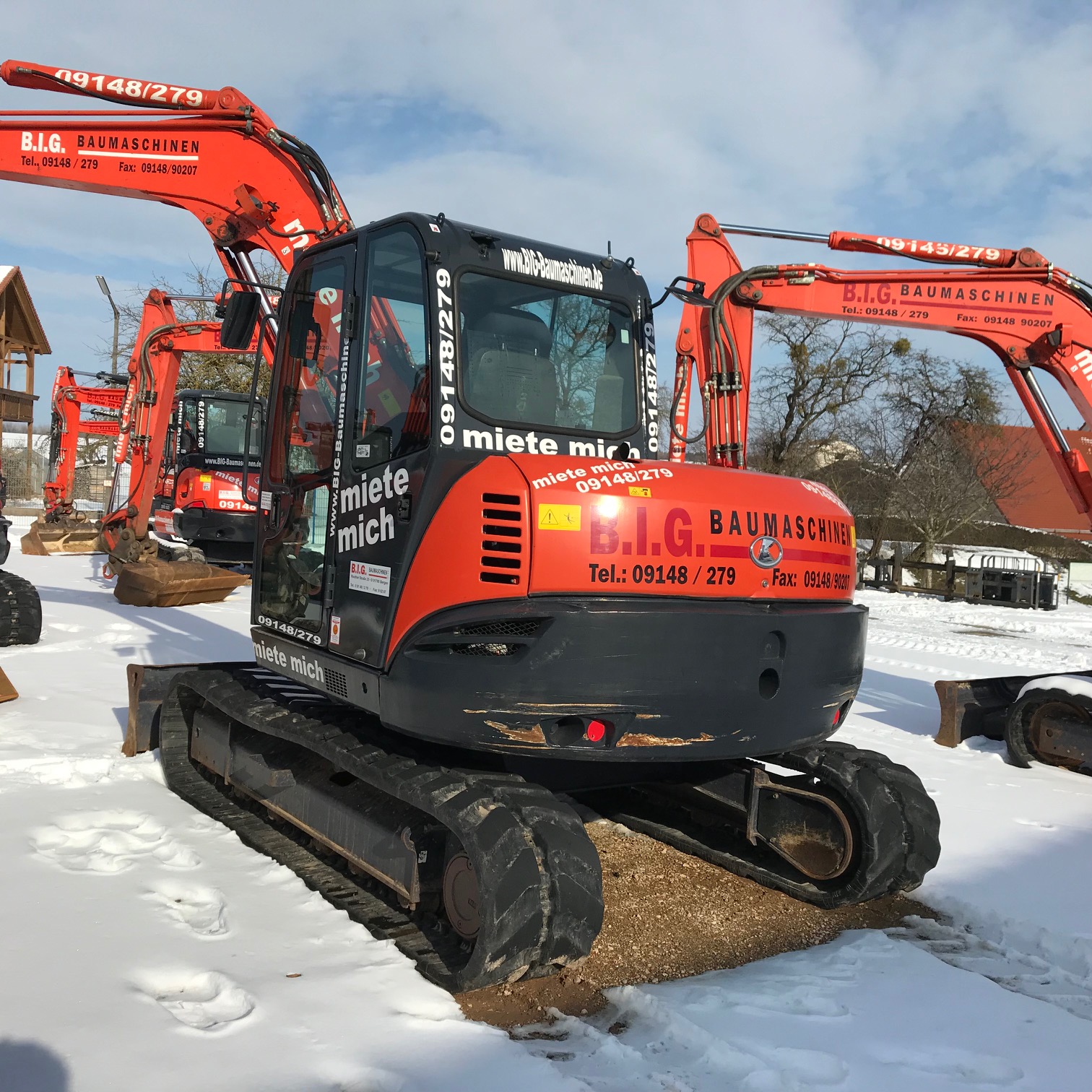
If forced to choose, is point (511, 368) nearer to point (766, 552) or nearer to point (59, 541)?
point (766, 552)

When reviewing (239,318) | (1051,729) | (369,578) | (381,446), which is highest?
(239,318)

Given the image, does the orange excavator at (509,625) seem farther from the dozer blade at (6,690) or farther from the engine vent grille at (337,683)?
the dozer blade at (6,690)

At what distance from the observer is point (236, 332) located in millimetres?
4777

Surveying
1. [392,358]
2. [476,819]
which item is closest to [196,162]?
[392,358]

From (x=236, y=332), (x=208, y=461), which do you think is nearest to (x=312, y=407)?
(x=236, y=332)

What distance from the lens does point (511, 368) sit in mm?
4055

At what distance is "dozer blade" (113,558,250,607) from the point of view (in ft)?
41.5

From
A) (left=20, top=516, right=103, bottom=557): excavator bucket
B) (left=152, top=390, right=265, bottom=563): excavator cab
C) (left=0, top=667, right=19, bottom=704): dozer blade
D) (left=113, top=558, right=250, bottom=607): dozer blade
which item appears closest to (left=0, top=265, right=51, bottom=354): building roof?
(left=20, top=516, right=103, bottom=557): excavator bucket

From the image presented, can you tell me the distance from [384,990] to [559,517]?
1.68 metres

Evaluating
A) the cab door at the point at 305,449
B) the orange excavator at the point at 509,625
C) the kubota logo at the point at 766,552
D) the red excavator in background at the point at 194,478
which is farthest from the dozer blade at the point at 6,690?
the red excavator in background at the point at 194,478

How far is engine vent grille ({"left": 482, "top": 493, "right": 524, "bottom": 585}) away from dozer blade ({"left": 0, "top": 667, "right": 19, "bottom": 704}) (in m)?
5.16

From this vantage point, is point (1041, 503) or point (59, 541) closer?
point (59, 541)

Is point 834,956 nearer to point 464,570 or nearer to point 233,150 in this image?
point 464,570

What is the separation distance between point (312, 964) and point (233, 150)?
623 centimetres
